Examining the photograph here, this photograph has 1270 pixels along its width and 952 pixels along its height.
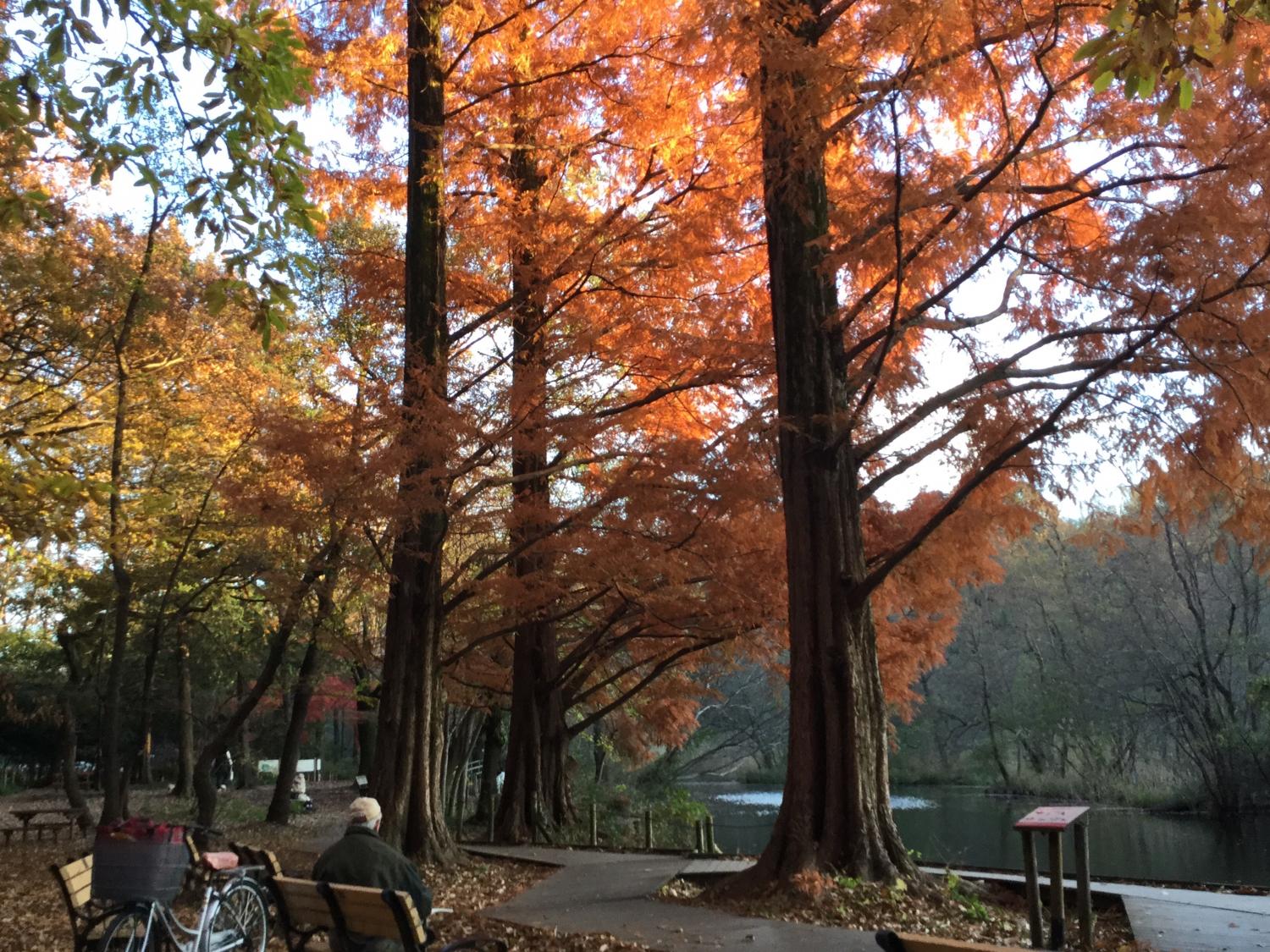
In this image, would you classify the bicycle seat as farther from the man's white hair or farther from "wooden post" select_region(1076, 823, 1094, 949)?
"wooden post" select_region(1076, 823, 1094, 949)

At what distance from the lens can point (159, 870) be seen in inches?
215

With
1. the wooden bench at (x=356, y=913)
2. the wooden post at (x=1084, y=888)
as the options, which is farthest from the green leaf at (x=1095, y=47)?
the wooden post at (x=1084, y=888)

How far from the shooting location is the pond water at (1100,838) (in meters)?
18.8

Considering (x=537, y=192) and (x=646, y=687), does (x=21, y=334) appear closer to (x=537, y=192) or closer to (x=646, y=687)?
(x=537, y=192)

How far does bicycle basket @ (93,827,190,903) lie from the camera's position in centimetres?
539

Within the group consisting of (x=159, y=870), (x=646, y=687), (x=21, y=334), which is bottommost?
(x=159, y=870)

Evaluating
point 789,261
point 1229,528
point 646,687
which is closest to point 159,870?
point 789,261

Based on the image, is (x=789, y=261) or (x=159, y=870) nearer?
(x=159, y=870)

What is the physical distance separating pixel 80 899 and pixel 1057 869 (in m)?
5.87

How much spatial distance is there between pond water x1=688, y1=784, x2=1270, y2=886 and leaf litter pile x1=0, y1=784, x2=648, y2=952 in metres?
4.95

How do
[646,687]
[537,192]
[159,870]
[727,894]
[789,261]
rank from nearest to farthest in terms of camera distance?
[159,870] → [727,894] → [789,261] → [537,192] → [646,687]

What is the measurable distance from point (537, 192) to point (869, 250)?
242 inches

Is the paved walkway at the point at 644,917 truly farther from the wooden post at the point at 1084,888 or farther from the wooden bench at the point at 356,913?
the wooden bench at the point at 356,913

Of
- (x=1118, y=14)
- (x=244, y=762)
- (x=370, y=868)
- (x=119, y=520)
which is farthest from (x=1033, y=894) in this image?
(x=244, y=762)
